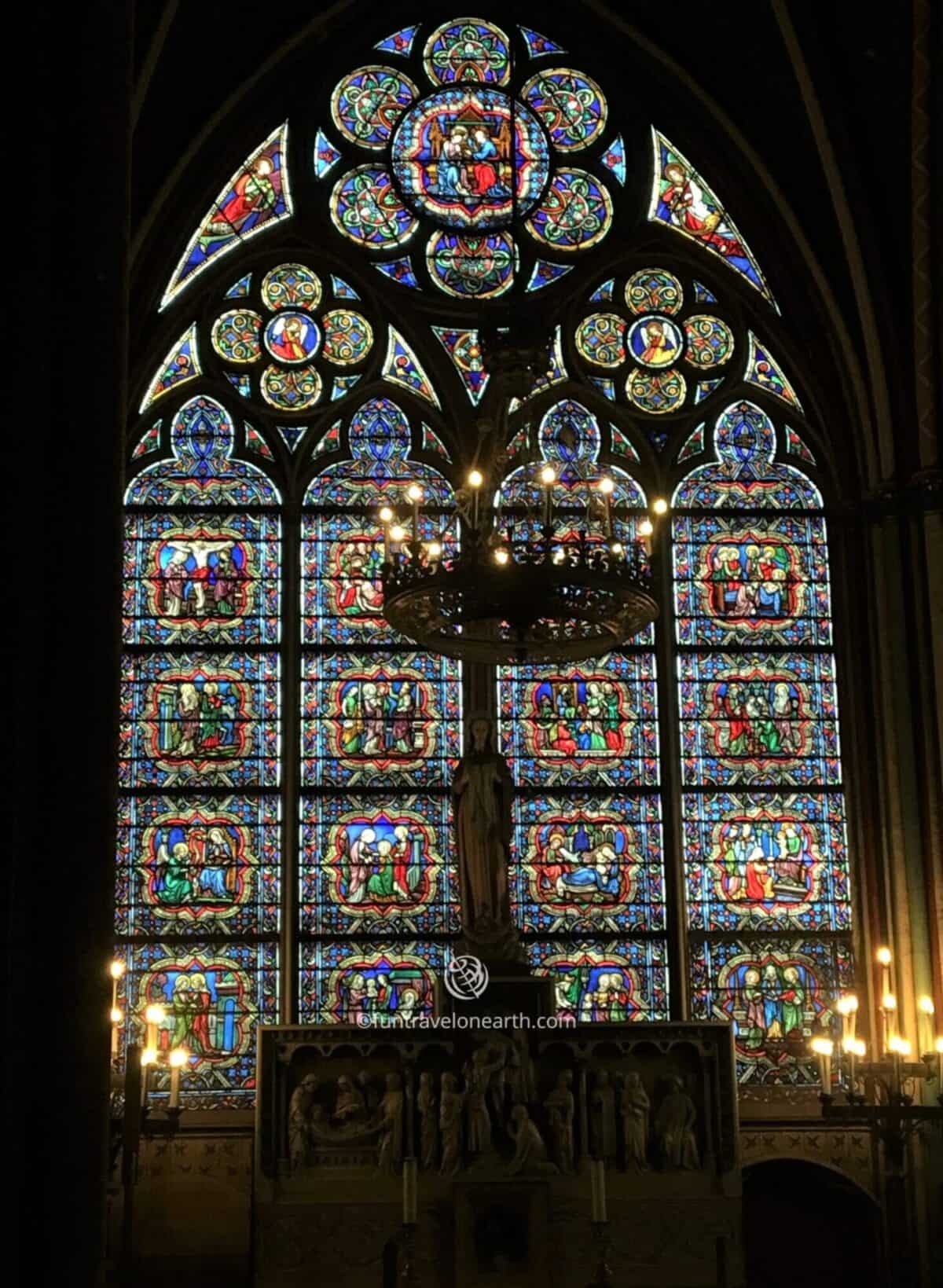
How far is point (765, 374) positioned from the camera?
21.5 m

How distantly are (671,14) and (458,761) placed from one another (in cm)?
782

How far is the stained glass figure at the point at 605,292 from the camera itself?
21.6 metres

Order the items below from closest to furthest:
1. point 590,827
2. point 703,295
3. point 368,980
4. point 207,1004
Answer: point 207,1004 < point 368,980 < point 590,827 < point 703,295

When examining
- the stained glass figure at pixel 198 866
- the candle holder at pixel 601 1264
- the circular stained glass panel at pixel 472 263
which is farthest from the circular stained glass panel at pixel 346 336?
the candle holder at pixel 601 1264

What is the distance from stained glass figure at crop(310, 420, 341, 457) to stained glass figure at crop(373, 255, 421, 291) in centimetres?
161

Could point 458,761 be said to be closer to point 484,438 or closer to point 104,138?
point 484,438

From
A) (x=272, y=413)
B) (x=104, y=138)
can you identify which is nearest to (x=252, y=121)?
(x=272, y=413)

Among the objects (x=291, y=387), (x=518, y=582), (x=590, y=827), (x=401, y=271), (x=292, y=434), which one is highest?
A: (x=401, y=271)

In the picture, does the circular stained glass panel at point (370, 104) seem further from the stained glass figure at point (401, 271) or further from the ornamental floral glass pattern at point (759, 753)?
the ornamental floral glass pattern at point (759, 753)

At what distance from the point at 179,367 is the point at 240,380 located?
61 centimetres

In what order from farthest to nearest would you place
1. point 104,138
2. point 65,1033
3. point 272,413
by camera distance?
point 272,413 < point 104,138 < point 65,1033

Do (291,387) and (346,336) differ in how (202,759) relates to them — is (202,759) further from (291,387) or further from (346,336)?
(346,336)

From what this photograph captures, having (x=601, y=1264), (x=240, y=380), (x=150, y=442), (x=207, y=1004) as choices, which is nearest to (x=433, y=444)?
(x=240, y=380)

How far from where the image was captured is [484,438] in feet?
67.7
